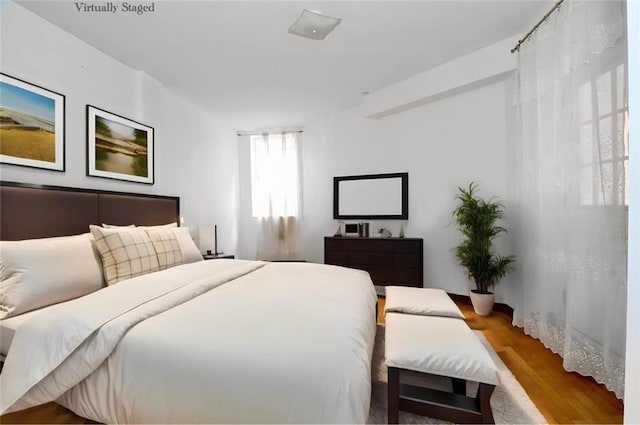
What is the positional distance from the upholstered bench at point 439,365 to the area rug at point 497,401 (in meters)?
0.12

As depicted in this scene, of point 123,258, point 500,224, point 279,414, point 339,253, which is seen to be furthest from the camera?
point 339,253

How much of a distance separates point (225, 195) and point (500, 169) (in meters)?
3.95

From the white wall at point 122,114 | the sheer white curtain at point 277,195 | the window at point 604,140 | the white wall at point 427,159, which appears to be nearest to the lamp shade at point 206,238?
the white wall at point 122,114

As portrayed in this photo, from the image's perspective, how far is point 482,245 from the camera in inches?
119

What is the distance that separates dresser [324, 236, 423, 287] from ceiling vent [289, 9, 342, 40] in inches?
98.1

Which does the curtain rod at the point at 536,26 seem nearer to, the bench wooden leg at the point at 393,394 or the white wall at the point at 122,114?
the bench wooden leg at the point at 393,394

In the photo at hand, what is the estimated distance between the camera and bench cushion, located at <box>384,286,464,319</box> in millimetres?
1869

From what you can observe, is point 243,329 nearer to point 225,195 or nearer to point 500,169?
point 500,169

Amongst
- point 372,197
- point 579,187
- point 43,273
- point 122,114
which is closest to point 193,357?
point 43,273

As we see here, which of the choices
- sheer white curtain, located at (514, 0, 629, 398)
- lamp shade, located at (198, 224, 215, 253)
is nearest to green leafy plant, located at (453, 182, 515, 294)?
sheer white curtain, located at (514, 0, 629, 398)

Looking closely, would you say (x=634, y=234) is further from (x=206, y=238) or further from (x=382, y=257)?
(x=206, y=238)

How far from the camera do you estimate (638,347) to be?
0.49 m

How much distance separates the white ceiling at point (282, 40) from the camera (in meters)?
2.26

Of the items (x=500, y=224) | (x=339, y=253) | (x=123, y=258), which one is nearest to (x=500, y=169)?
(x=500, y=224)
